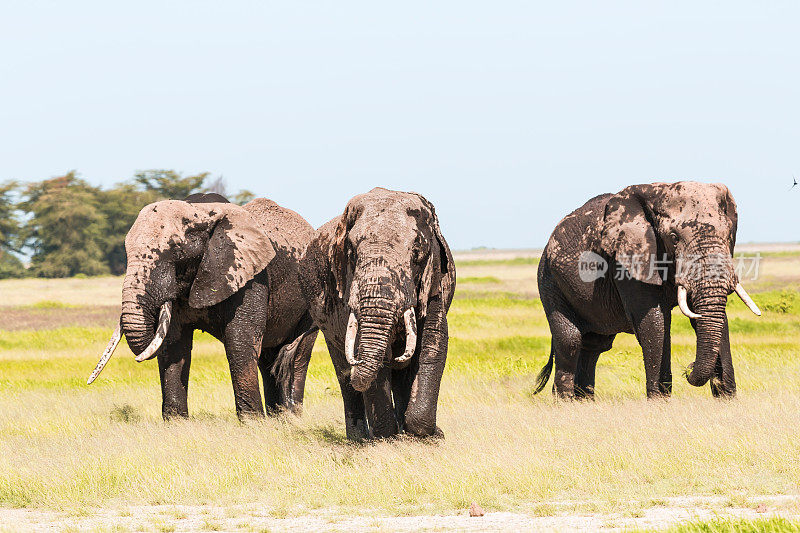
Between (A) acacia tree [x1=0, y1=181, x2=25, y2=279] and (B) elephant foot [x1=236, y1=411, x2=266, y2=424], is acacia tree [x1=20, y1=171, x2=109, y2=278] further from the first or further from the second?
(B) elephant foot [x1=236, y1=411, x2=266, y2=424]

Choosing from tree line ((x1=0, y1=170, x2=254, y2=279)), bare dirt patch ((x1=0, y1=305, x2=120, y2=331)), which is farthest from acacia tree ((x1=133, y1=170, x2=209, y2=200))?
bare dirt patch ((x1=0, y1=305, x2=120, y2=331))

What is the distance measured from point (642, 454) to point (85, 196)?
8229cm

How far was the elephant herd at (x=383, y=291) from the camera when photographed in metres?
8.75

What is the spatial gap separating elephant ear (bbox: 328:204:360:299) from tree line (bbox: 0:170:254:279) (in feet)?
243

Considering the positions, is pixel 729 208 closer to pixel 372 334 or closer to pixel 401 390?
pixel 401 390

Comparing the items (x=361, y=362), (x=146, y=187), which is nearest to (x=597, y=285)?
(x=361, y=362)

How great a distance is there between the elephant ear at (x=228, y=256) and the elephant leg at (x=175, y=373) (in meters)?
0.85

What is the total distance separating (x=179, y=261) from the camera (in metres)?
11.9

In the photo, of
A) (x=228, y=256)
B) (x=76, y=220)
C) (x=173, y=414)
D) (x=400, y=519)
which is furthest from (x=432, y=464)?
(x=76, y=220)

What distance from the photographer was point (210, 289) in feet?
39.4

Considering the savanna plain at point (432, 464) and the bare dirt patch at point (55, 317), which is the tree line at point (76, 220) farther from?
the savanna plain at point (432, 464)

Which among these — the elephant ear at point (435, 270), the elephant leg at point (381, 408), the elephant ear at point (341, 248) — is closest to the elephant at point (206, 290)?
the elephant ear at point (341, 248)

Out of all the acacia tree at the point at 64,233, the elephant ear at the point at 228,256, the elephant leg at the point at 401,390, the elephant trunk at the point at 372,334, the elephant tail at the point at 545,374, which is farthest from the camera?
the acacia tree at the point at 64,233

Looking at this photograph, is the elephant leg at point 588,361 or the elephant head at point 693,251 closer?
the elephant head at point 693,251
